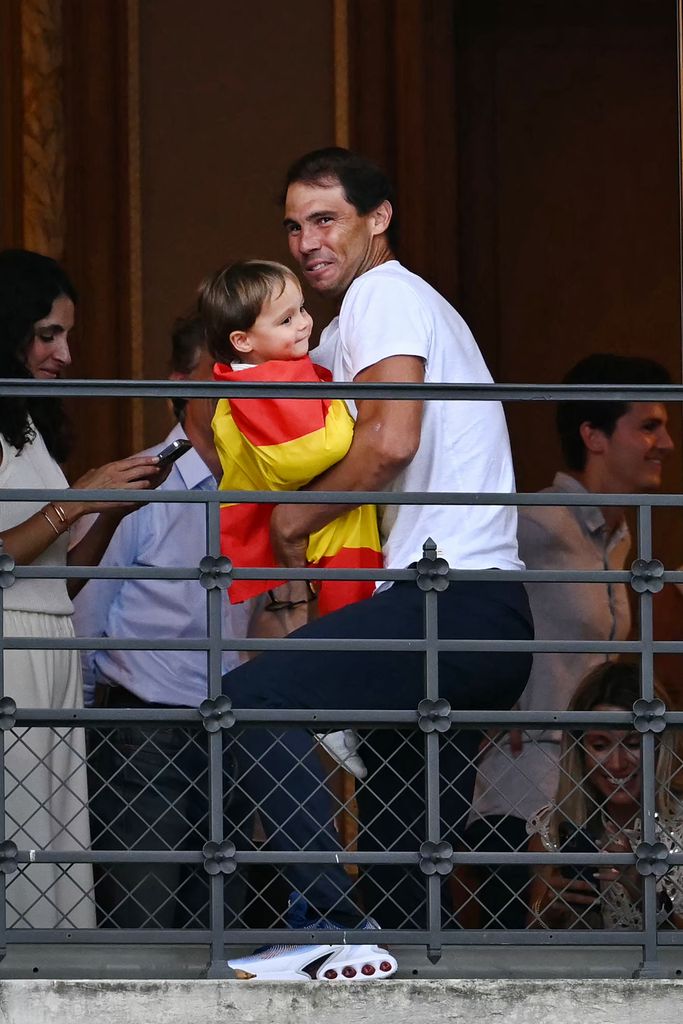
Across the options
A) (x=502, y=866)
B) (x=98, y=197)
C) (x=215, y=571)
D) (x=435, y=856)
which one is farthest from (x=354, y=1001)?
(x=98, y=197)

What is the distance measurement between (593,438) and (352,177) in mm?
1195

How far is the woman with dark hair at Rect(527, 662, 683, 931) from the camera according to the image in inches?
173

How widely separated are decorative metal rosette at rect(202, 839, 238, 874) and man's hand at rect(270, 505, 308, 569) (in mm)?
644

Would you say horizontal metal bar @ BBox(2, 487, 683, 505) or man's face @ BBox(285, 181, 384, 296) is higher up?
man's face @ BBox(285, 181, 384, 296)

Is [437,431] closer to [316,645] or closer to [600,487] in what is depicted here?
[316,645]

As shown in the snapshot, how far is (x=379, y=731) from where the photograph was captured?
4.07 metres

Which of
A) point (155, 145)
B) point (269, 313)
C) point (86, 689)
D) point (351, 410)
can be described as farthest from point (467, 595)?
point (155, 145)

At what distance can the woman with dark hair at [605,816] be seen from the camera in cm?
439

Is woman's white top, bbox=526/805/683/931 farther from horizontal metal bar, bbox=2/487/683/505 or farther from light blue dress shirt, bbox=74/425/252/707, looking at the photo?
light blue dress shirt, bbox=74/425/252/707

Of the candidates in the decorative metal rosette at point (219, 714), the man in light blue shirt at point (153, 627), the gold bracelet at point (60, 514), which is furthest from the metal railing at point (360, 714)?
the man in light blue shirt at point (153, 627)

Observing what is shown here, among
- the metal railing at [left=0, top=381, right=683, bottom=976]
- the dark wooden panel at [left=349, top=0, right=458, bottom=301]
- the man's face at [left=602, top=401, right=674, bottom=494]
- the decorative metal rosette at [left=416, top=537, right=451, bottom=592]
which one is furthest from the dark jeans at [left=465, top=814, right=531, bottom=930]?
the dark wooden panel at [left=349, top=0, right=458, bottom=301]

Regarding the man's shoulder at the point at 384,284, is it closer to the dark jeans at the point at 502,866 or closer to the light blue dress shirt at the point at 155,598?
the light blue dress shirt at the point at 155,598

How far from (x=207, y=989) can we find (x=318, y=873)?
0.32m

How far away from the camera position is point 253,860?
3.75 metres
